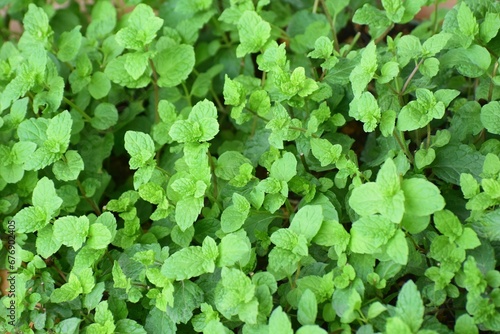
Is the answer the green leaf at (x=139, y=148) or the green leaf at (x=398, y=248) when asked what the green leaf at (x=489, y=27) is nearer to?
the green leaf at (x=398, y=248)

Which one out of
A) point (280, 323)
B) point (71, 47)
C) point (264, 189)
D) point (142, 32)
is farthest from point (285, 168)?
point (71, 47)

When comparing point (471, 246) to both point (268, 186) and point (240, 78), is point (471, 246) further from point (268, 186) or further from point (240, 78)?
point (240, 78)

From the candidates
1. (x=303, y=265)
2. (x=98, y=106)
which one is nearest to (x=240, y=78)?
(x=98, y=106)

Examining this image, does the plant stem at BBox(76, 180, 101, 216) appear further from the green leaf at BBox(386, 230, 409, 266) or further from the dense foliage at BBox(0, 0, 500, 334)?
the green leaf at BBox(386, 230, 409, 266)

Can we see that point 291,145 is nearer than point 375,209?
No

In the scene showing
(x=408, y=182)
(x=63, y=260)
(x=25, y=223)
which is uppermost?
(x=408, y=182)

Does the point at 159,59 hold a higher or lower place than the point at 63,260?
higher

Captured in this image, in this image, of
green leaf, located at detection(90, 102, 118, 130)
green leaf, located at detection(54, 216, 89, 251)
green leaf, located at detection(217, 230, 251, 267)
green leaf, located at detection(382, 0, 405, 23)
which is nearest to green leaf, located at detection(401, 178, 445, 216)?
green leaf, located at detection(217, 230, 251, 267)

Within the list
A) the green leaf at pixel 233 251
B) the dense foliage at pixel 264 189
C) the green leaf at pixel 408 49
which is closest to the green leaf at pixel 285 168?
the dense foliage at pixel 264 189
